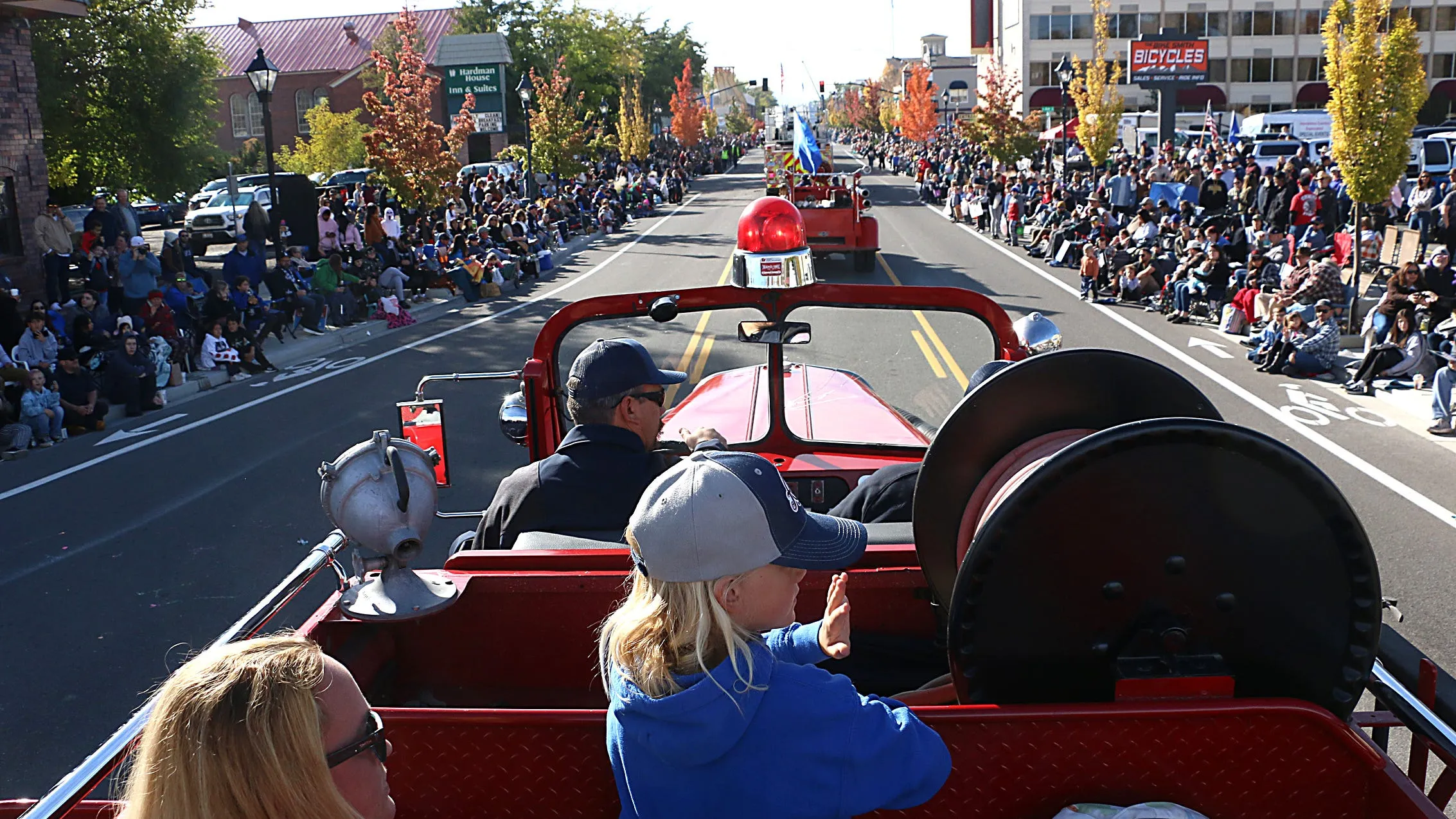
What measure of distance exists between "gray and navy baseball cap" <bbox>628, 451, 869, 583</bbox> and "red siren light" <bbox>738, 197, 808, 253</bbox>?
2.78 metres

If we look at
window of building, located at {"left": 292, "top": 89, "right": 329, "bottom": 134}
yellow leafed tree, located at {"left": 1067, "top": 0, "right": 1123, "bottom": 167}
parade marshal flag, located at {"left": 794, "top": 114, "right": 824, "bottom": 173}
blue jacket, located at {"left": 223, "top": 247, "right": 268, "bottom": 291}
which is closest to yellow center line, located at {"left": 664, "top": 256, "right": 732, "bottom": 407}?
parade marshal flag, located at {"left": 794, "top": 114, "right": 824, "bottom": 173}

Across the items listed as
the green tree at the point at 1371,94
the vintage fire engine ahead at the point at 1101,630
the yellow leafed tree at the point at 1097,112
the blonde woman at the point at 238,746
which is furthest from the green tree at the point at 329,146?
the blonde woman at the point at 238,746

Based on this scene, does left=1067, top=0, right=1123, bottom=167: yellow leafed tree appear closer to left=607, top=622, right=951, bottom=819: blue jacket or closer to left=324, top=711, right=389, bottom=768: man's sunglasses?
left=607, top=622, right=951, bottom=819: blue jacket

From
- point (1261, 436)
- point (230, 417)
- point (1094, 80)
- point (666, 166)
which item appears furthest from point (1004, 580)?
point (666, 166)

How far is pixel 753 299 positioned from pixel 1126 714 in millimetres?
2952

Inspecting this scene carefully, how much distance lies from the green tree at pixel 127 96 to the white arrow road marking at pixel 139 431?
1742cm

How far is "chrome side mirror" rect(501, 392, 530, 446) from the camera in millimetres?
5191

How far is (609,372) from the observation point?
13.8 feet

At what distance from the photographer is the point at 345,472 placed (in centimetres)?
300

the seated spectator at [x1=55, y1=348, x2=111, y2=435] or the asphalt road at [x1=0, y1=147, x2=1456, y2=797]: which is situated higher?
the seated spectator at [x1=55, y1=348, x2=111, y2=435]

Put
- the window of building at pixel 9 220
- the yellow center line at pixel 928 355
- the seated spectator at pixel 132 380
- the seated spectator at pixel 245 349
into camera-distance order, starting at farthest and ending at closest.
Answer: the window of building at pixel 9 220 → the seated spectator at pixel 245 349 → the seated spectator at pixel 132 380 → the yellow center line at pixel 928 355

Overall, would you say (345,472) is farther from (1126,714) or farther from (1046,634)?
(1126,714)

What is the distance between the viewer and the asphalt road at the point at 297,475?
640cm

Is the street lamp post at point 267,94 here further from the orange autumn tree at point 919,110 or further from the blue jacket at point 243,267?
the orange autumn tree at point 919,110
